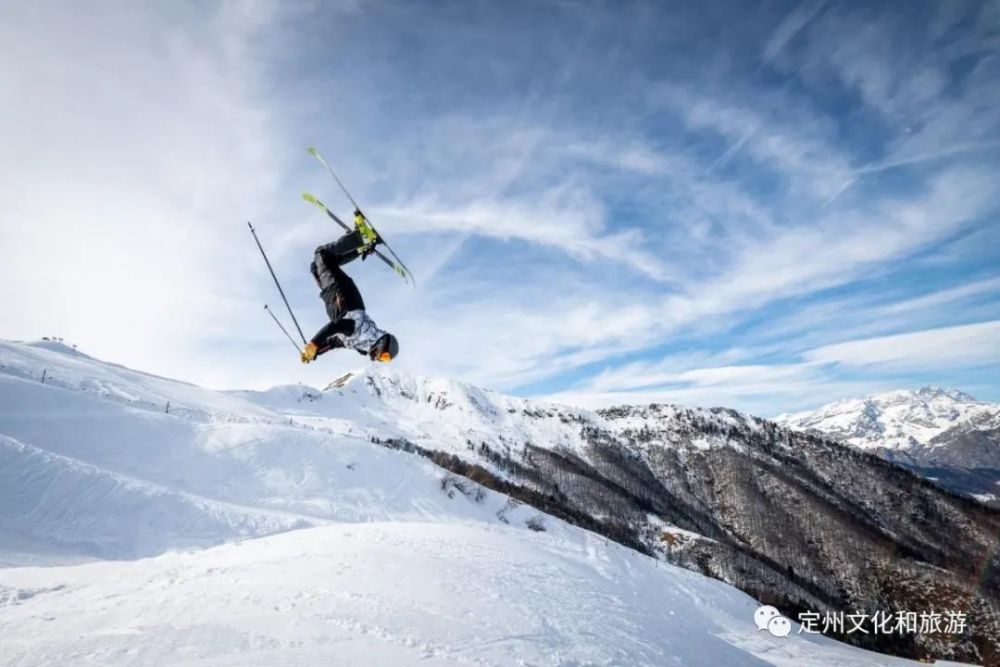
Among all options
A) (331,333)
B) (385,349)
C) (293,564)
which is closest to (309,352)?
(331,333)

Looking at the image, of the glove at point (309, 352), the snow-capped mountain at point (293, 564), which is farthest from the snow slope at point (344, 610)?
the glove at point (309, 352)

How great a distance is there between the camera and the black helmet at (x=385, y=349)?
32.2ft

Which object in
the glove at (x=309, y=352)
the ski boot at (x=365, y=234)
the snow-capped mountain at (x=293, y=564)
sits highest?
the ski boot at (x=365, y=234)

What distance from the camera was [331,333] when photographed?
34.4 feet

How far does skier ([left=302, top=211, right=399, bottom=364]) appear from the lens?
1018 cm

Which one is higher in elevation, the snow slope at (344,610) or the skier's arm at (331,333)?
the skier's arm at (331,333)

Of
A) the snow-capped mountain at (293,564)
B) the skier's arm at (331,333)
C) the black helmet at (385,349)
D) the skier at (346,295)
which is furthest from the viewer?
the snow-capped mountain at (293,564)

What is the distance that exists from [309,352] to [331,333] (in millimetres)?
927

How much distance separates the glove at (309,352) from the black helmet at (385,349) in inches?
65.1

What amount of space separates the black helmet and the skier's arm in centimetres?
78

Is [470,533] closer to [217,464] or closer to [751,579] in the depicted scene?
[217,464]

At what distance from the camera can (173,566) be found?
51.9 feet

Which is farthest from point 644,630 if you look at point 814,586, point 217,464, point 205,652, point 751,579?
point 814,586

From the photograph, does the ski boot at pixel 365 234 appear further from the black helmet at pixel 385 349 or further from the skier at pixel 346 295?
the black helmet at pixel 385 349
